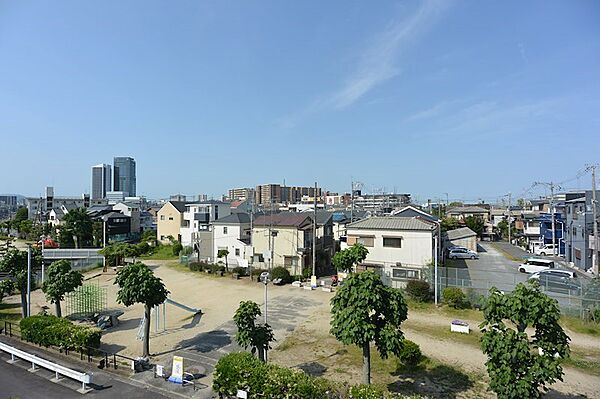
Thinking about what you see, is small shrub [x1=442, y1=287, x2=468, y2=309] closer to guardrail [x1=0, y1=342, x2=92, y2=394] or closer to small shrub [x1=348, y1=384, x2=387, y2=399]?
small shrub [x1=348, y1=384, x2=387, y2=399]

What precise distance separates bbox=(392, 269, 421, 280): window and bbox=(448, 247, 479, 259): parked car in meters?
15.9

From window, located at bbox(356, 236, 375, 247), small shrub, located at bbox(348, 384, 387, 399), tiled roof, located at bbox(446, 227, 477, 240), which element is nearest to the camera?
small shrub, located at bbox(348, 384, 387, 399)

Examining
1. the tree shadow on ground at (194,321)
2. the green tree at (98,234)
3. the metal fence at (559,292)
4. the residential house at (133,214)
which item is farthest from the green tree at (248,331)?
the residential house at (133,214)

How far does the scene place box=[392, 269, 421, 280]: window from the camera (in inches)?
969

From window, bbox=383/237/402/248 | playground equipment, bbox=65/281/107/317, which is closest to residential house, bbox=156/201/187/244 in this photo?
playground equipment, bbox=65/281/107/317

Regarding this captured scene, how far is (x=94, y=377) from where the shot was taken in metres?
12.0

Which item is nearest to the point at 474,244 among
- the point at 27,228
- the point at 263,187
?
the point at 27,228

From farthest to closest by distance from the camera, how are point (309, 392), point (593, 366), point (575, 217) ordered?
1. point (575, 217)
2. point (593, 366)
3. point (309, 392)

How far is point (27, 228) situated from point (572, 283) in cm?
7231

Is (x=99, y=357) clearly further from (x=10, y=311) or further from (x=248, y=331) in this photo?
(x=10, y=311)


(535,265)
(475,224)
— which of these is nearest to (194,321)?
(535,265)

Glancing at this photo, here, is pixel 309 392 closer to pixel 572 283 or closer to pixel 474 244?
pixel 572 283

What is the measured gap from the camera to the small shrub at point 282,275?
93.0 ft

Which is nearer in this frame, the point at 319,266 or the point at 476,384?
A: the point at 476,384
